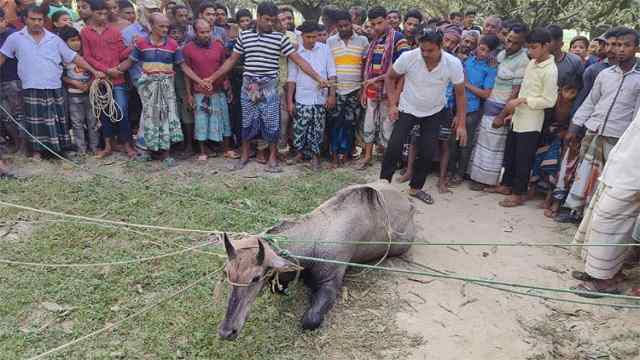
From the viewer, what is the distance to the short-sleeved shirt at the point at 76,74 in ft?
21.3

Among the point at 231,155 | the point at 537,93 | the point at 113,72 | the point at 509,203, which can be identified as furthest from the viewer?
the point at 231,155

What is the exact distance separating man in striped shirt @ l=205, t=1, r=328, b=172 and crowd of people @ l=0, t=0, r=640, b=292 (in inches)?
0.6

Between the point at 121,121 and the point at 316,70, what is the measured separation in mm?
2648

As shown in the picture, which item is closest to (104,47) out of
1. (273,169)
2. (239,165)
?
(239,165)

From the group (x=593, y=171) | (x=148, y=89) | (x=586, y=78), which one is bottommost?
(x=593, y=171)

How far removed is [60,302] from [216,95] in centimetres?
353

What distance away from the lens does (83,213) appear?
17.1ft

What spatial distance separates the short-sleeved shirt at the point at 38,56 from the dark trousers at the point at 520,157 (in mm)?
5282

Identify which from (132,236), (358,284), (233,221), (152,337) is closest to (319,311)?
(358,284)

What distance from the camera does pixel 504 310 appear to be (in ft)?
13.0

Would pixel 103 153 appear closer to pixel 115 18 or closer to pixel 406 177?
pixel 115 18

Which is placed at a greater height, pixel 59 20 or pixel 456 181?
pixel 59 20

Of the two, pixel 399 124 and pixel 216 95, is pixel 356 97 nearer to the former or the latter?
pixel 399 124

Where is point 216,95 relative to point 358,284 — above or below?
above
